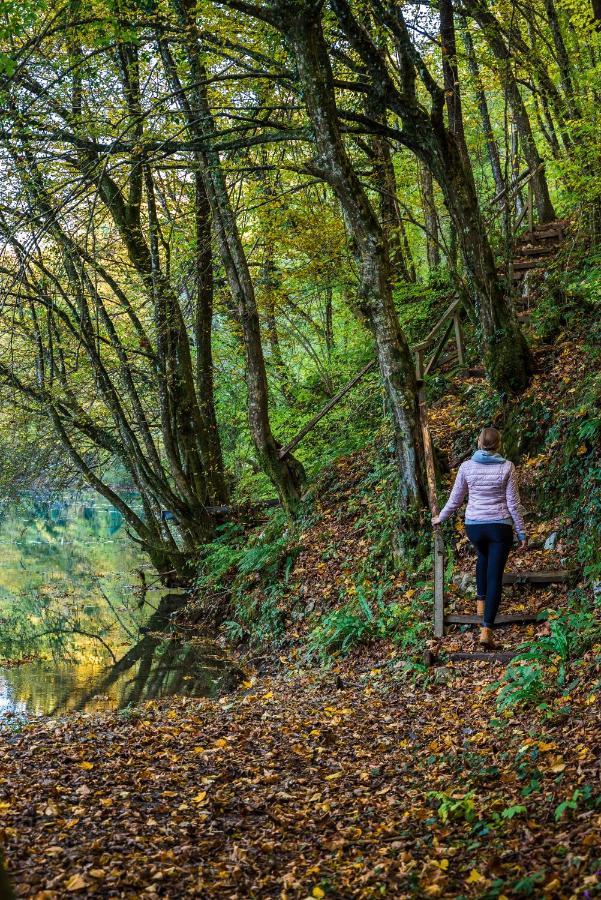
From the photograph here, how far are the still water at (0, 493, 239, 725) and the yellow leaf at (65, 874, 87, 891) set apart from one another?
4.95 metres

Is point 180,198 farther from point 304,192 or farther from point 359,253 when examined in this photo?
point 359,253

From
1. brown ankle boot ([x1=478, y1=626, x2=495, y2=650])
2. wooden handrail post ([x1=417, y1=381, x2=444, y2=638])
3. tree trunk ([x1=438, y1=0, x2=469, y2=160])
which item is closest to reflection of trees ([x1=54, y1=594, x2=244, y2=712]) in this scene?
wooden handrail post ([x1=417, y1=381, x2=444, y2=638])

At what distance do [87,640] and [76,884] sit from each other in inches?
Answer: 432

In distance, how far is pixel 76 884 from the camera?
3629 millimetres

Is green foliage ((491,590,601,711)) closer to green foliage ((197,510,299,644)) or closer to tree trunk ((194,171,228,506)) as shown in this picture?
green foliage ((197,510,299,644))

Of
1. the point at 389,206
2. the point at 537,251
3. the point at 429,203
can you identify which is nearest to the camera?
the point at 537,251

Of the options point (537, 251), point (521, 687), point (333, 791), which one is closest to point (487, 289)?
point (537, 251)

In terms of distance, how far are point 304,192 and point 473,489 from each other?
40.4 ft

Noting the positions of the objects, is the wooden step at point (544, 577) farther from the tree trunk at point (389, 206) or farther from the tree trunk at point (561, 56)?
the tree trunk at point (561, 56)

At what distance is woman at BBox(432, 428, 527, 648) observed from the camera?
286 inches

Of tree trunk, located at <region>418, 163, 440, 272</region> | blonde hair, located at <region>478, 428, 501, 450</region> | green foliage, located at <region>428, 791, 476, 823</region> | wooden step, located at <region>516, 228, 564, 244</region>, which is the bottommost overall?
green foliage, located at <region>428, 791, 476, 823</region>

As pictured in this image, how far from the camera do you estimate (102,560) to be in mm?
23641

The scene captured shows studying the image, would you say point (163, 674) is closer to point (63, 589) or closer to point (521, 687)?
point (521, 687)

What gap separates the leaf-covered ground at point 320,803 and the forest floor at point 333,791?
0.01 m
